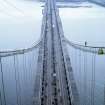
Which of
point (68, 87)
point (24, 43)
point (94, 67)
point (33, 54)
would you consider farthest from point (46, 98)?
point (24, 43)

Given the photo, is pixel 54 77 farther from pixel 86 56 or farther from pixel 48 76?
pixel 86 56

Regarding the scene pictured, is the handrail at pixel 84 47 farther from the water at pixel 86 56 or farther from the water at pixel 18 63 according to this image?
the water at pixel 18 63

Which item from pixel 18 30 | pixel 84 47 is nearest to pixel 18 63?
pixel 84 47

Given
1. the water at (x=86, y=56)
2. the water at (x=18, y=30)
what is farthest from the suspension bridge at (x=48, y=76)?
the water at (x=18, y=30)

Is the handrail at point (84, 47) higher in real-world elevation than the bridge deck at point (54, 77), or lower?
higher

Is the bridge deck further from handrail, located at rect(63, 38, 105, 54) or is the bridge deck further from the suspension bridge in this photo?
handrail, located at rect(63, 38, 105, 54)

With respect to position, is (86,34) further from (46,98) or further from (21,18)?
(46,98)

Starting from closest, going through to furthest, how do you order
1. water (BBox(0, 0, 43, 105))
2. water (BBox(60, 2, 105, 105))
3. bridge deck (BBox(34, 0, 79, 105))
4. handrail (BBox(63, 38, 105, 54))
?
bridge deck (BBox(34, 0, 79, 105)) → water (BBox(0, 0, 43, 105)) → water (BBox(60, 2, 105, 105)) → handrail (BBox(63, 38, 105, 54))

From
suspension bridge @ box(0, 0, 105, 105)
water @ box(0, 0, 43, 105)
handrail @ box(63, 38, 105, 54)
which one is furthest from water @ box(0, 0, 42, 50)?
handrail @ box(63, 38, 105, 54)

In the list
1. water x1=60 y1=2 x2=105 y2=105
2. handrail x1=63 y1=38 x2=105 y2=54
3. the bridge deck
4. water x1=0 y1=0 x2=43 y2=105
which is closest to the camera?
the bridge deck
